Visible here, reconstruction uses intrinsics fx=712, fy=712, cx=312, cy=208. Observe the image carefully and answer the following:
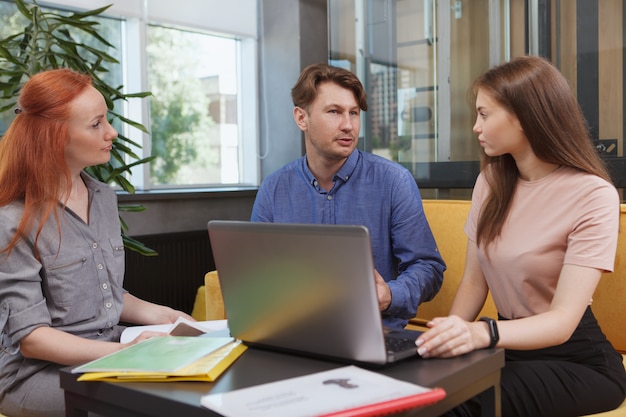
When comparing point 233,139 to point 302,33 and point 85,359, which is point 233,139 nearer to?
point 302,33

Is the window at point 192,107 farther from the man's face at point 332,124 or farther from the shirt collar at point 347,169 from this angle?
the shirt collar at point 347,169

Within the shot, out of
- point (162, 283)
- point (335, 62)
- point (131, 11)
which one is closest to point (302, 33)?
point (335, 62)

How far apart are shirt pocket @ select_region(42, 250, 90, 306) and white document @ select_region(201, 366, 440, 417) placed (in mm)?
741

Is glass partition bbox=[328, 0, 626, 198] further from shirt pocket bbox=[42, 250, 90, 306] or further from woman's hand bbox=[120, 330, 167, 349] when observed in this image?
woman's hand bbox=[120, 330, 167, 349]

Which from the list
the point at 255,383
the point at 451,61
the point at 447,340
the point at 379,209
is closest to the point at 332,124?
the point at 379,209

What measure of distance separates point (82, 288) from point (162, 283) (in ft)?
8.04

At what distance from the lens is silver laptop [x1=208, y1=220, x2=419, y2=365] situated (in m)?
1.07

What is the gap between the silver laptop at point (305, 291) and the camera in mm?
1073

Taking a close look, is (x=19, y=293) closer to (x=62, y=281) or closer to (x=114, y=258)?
(x=62, y=281)

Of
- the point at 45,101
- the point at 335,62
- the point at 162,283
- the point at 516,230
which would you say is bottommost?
the point at 162,283

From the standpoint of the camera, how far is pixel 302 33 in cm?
487

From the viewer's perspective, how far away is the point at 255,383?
1070 mm

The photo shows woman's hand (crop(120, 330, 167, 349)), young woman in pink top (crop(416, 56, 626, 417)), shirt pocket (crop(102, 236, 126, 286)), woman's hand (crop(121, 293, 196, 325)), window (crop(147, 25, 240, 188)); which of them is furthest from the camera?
window (crop(147, 25, 240, 188))

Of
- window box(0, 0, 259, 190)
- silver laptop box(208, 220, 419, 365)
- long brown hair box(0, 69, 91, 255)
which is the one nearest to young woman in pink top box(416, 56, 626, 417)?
silver laptop box(208, 220, 419, 365)
